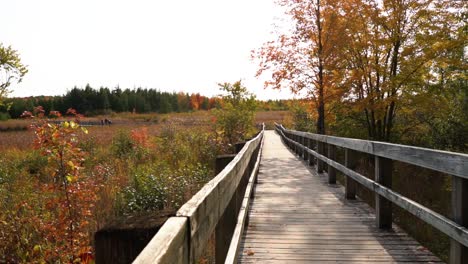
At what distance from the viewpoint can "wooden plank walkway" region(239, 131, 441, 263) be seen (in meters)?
4.06

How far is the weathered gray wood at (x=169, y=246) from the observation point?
3.85 feet

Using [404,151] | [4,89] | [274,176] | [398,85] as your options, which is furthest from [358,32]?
Answer: [4,89]

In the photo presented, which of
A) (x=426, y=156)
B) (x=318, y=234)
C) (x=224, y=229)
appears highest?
(x=426, y=156)

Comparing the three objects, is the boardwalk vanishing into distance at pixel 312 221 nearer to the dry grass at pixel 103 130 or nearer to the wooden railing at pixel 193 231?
the wooden railing at pixel 193 231

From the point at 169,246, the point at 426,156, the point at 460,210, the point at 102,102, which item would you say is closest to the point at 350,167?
the point at 426,156

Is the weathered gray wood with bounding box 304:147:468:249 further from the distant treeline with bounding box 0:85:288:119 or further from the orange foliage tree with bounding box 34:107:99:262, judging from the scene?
the distant treeline with bounding box 0:85:288:119

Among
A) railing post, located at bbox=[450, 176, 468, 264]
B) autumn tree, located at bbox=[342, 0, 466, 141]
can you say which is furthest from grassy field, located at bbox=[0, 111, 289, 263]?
autumn tree, located at bbox=[342, 0, 466, 141]

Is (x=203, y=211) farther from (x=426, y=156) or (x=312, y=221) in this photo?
(x=312, y=221)

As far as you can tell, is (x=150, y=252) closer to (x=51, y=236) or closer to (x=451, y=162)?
(x=451, y=162)

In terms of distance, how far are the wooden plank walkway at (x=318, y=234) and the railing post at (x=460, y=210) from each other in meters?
0.75

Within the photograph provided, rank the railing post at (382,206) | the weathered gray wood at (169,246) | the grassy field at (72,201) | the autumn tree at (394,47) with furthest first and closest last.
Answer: the autumn tree at (394,47)
the grassy field at (72,201)
the railing post at (382,206)
the weathered gray wood at (169,246)

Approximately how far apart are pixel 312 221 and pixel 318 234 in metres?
0.60

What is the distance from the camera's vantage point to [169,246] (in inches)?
51.2

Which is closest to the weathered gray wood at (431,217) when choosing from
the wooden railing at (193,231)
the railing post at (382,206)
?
the railing post at (382,206)
